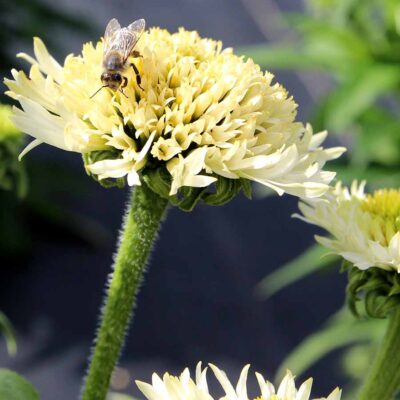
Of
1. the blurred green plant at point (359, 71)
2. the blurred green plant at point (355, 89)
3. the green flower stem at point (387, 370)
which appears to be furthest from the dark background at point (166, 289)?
the green flower stem at point (387, 370)

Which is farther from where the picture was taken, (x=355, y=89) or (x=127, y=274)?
(x=355, y=89)

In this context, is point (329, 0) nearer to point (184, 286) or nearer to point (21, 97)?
point (184, 286)

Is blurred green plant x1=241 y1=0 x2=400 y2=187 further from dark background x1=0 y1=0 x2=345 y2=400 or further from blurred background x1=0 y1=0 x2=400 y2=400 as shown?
dark background x1=0 y1=0 x2=345 y2=400

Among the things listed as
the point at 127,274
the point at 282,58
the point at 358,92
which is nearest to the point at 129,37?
the point at 127,274

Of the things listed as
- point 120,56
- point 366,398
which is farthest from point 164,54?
point 366,398

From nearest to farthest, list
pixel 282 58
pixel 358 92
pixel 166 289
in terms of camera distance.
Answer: pixel 358 92, pixel 282 58, pixel 166 289

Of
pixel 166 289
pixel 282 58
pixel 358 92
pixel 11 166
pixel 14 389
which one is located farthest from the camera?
pixel 166 289

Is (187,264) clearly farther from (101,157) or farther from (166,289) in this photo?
(101,157)
